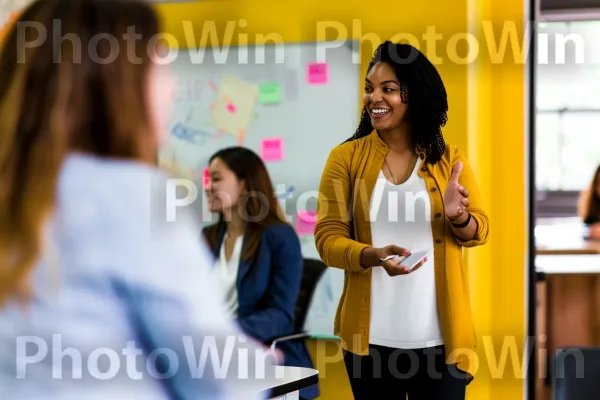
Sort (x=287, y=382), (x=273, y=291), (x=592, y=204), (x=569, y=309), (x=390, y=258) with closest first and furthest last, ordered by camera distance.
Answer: (x=287, y=382) < (x=390, y=258) < (x=273, y=291) < (x=569, y=309) < (x=592, y=204)

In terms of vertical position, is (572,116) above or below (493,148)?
above

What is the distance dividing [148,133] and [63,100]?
103 millimetres

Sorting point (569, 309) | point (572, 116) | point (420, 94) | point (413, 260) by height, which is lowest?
point (569, 309)

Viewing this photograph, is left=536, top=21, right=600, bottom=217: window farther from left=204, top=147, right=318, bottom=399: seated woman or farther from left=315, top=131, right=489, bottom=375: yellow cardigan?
left=315, top=131, right=489, bottom=375: yellow cardigan

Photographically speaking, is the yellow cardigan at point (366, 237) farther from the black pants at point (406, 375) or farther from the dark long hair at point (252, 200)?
the dark long hair at point (252, 200)

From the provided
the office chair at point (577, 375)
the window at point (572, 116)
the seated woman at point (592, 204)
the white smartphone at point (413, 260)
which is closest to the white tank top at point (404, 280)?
the white smartphone at point (413, 260)

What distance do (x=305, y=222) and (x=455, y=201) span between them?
137 cm

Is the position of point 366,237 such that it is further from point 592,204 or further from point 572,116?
point 572,116

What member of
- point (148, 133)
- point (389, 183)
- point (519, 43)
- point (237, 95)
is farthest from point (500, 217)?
point (148, 133)

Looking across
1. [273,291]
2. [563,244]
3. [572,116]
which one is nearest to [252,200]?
[273,291]

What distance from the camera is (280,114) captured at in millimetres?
3598

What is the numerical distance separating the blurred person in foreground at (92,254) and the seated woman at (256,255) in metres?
2.07

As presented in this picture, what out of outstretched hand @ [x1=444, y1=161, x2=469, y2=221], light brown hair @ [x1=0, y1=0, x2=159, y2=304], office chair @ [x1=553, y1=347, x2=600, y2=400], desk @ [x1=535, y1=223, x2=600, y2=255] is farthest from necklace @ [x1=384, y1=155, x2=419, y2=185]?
light brown hair @ [x1=0, y1=0, x2=159, y2=304]

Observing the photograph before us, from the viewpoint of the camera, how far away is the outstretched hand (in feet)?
7.48
